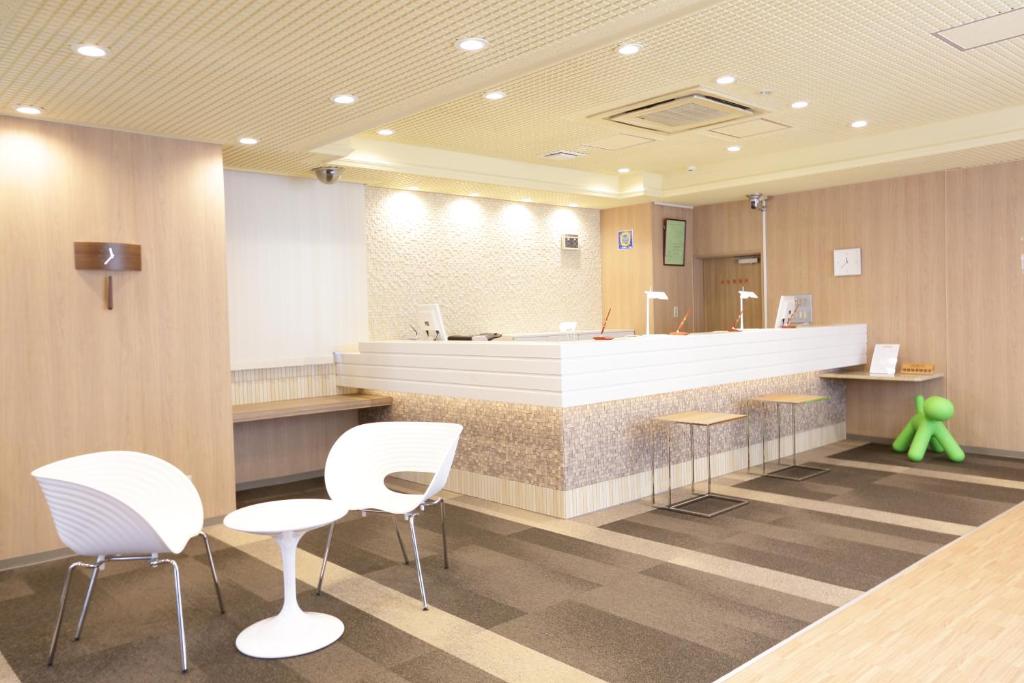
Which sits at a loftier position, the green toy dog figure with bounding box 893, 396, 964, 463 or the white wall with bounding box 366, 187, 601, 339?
the white wall with bounding box 366, 187, 601, 339

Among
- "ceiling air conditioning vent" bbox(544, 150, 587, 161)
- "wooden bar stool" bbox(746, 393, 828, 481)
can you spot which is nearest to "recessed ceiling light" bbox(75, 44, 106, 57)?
"ceiling air conditioning vent" bbox(544, 150, 587, 161)

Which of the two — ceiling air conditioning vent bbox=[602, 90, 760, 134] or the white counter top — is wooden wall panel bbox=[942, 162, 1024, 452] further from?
ceiling air conditioning vent bbox=[602, 90, 760, 134]

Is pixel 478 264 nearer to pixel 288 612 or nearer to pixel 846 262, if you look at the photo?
pixel 846 262

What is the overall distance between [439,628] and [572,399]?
206 centimetres

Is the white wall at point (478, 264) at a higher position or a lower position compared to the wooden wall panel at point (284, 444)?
higher

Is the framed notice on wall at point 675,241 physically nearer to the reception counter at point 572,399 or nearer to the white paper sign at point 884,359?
the reception counter at point 572,399

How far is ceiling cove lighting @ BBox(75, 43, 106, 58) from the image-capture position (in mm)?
3574

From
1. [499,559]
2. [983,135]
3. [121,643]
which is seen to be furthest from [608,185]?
[121,643]

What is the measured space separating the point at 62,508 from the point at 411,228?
5.12m

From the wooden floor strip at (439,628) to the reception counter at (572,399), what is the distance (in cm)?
164

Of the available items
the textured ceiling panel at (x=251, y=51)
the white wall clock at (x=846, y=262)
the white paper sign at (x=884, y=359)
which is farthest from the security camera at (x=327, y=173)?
the white paper sign at (x=884, y=359)

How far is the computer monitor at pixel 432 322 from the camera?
7.08m

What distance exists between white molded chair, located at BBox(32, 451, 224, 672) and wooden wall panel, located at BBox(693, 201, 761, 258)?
285 inches

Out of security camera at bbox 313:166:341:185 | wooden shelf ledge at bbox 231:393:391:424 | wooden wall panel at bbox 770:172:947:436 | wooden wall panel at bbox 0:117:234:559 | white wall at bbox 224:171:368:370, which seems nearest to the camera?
wooden wall panel at bbox 0:117:234:559
